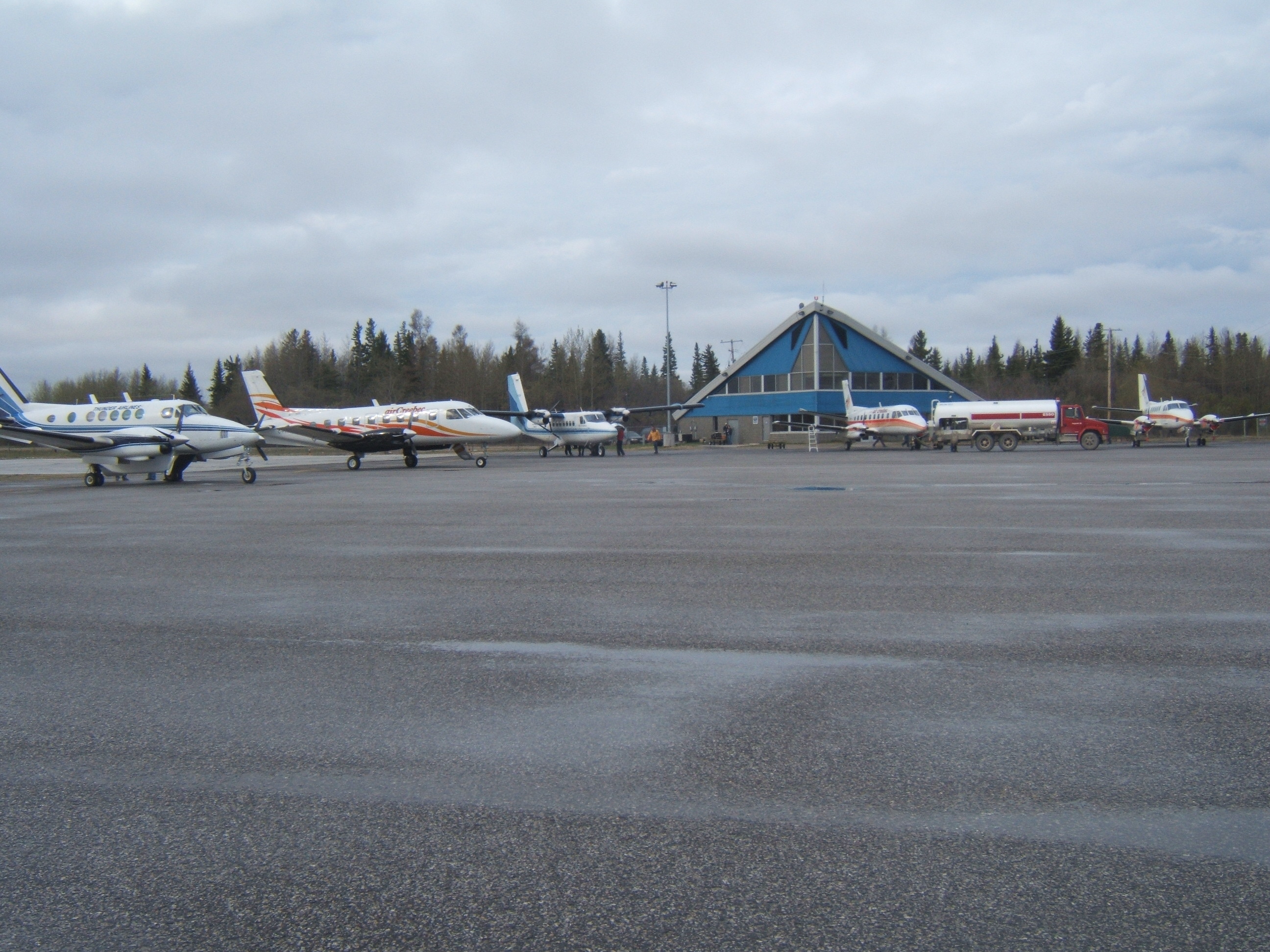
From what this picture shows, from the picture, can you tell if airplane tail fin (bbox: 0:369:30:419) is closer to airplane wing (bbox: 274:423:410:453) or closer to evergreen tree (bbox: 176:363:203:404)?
airplane wing (bbox: 274:423:410:453)

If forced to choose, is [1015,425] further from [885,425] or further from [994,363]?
[994,363]

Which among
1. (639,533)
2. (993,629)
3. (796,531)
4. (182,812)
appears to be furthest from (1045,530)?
(182,812)

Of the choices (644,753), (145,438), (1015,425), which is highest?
(145,438)

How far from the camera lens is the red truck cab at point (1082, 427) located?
4294cm

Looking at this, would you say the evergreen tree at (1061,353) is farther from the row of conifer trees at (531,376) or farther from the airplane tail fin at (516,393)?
the airplane tail fin at (516,393)

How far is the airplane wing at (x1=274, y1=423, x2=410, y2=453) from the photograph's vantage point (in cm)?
3425

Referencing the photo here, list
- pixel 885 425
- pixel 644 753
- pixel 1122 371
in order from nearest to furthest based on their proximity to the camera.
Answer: pixel 644 753, pixel 885 425, pixel 1122 371

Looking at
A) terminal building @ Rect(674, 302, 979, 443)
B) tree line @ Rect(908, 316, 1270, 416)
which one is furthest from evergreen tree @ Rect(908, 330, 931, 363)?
terminal building @ Rect(674, 302, 979, 443)

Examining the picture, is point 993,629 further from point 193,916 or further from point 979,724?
point 193,916

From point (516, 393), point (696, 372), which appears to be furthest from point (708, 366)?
point (516, 393)

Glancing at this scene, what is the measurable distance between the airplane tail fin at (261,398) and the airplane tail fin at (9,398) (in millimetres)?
9600

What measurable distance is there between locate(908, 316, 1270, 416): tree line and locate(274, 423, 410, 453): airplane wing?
51.5 meters

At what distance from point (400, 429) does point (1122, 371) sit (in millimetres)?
100967

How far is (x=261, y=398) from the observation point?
37.6 metres
